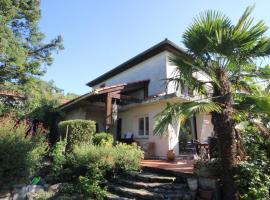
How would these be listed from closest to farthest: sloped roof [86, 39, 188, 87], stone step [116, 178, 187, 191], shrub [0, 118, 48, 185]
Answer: shrub [0, 118, 48, 185] → stone step [116, 178, 187, 191] → sloped roof [86, 39, 188, 87]

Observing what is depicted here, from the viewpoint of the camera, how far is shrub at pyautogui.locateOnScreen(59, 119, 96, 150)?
10.9 meters

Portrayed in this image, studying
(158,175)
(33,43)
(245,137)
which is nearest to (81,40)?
(33,43)

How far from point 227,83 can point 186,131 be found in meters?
8.66

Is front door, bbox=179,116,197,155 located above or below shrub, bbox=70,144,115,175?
above

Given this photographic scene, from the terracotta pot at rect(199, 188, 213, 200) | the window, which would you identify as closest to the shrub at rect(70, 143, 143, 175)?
the terracotta pot at rect(199, 188, 213, 200)

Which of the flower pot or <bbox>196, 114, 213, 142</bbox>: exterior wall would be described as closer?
the flower pot

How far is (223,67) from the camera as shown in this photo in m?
6.94

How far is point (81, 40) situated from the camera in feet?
49.5

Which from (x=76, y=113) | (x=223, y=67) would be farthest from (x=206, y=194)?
(x=76, y=113)

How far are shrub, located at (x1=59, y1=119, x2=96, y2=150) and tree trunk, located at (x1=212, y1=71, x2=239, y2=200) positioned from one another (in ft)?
21.5

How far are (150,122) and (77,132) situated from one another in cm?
437

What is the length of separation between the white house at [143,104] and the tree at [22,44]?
4642mm

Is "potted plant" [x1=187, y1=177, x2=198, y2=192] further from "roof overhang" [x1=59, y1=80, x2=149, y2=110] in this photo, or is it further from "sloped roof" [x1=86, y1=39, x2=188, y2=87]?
"roof overhang" [x1=59, y1=80, x2=149, y2=110]

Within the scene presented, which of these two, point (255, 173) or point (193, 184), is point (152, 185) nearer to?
point (193, 184)
